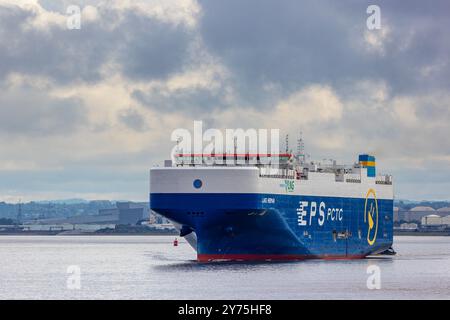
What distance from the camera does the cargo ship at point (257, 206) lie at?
301 feet

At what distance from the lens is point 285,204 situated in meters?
96.4

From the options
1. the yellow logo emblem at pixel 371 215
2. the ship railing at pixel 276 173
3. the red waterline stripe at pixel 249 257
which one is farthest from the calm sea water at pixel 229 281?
the ship railing at pixel 276 173

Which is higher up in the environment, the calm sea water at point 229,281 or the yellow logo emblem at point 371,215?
the yellow logo emblem at point 371,215

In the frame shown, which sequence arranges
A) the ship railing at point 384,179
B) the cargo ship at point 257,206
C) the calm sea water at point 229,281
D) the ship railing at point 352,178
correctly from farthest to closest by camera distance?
the ship railing at point 384,179
the ship railing at point 352,178
the cargo ship at point 257,206
the calm sea water at point 229,281

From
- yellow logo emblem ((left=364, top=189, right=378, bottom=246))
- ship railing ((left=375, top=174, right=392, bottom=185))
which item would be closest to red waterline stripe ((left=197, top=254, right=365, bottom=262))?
yellow logo emblem ((left=364, top=189, right=378, bottom=246))

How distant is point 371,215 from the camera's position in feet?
368

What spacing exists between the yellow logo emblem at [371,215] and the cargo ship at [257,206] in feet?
11.2

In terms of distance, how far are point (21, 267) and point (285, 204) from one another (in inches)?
967

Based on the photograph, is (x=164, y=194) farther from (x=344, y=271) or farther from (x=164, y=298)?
(x=164, y=298)

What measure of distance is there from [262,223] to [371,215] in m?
20.8

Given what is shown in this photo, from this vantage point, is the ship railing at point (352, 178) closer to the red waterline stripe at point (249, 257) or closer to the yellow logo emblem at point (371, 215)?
the yellow logo emblem at point (371, 215)

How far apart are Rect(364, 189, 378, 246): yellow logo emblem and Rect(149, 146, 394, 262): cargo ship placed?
341 centimetres

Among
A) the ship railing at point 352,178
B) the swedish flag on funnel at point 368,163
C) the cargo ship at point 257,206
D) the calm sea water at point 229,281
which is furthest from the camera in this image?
the swedish flag on funnel at point 368,163
